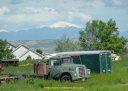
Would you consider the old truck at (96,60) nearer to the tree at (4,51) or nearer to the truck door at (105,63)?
the truck door at (105,63)

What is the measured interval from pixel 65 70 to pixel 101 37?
270 feet

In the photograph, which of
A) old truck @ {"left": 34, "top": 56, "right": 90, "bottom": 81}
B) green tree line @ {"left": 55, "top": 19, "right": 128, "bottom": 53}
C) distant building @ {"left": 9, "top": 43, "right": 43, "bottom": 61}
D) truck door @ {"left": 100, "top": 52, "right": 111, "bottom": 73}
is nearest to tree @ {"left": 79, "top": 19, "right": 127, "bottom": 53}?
green tree line @ {"left": 55, "top": 19, "right": 128, "bottom": 53}

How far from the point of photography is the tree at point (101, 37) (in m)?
102

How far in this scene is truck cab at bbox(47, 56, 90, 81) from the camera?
24.2 metres

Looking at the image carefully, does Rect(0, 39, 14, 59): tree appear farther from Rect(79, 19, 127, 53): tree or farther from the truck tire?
the truck tire

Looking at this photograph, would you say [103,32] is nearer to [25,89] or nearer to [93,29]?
[93,29]

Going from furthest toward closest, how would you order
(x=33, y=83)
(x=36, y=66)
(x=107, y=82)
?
(x=36, y=66) → (x=107, y=82) → (x=33, y=83)

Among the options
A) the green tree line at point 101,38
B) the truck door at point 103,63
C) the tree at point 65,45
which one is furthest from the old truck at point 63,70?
the tree at point 65,45

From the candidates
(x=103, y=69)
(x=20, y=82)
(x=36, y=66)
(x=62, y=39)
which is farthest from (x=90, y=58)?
(x=62, y=39)

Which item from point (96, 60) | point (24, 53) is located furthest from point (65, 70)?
point (24, 53)

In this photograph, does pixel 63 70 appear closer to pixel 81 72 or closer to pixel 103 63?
pixel 81 72

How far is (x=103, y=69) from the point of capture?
106 ft

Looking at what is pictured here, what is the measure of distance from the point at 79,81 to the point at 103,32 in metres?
81.7

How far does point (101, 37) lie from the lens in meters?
106
